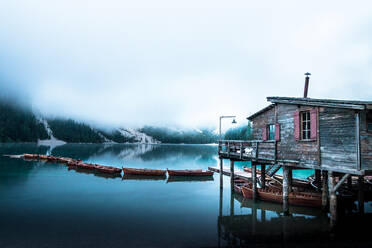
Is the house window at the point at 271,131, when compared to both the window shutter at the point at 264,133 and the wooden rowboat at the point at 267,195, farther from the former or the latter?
the wooden rowboat at the point at 267,195

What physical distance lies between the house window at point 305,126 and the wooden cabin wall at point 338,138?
1126 millimetres

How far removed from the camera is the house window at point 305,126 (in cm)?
1733

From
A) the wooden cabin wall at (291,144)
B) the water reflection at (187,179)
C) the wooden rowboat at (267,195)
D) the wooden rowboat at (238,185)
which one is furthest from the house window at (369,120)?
the water reflection at (187,179)

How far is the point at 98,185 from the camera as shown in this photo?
34.5m

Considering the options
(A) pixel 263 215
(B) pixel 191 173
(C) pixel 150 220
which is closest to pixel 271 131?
(A) pixel 263 215

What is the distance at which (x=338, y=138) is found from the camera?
1514cm

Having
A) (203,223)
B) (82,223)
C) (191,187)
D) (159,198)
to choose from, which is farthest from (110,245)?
(191,187)

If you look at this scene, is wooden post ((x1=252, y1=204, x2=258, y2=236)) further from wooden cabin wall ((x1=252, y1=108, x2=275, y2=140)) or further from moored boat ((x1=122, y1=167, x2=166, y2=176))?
moored boat ((x1=122, y1=167, x2=166, y2=176))

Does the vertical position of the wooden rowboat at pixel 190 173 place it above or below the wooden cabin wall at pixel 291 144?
below

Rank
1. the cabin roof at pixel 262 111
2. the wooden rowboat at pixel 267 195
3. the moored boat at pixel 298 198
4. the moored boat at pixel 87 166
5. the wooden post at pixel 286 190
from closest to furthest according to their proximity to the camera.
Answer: the wooden post at pixel 286 190 < the moored boat at pixel 298 198 < the cabin roof at pixel 262 111 < the wooden rowboat at pixel 267 195 < the moored boat at pixel 87 166

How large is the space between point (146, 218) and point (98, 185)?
58.7 ft

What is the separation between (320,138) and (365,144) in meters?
2.57

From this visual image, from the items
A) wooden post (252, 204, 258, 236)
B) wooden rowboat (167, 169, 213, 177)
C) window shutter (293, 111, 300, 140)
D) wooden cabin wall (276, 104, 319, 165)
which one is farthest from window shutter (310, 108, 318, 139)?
wooden rowboat (167, 169, 213, 177)

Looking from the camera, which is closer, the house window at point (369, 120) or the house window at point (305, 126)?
the house window at point (369, 120)
